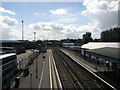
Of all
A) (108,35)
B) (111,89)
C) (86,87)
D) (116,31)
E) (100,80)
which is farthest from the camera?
(108,35)

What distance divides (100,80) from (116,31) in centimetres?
8651

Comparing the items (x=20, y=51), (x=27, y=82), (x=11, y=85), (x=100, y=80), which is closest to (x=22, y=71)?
(x=27, y=82)

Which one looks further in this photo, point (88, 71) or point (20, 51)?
point (20, 51)

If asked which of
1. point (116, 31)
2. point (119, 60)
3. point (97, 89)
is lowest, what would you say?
point (97, 89)

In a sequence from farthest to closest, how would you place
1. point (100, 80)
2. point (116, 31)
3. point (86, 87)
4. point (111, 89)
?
point (116, 31) < point (100, 80) < point (86, 87) < point (111, 89)

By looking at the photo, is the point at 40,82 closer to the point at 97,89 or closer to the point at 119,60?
the point at 97,89

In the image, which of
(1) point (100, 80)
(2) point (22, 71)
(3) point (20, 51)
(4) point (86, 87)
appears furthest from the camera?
(3) point (20, 51)

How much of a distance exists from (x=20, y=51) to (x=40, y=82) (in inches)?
2262

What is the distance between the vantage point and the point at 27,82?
24.3 m

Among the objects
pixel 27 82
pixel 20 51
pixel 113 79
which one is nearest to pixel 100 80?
pixel 113 79

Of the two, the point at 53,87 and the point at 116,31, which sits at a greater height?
the point at 116,31

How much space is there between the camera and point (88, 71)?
1271 inches

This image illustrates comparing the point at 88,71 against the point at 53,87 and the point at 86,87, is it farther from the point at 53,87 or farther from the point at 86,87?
the point at 53,87

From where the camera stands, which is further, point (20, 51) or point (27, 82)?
point (20, 51)
